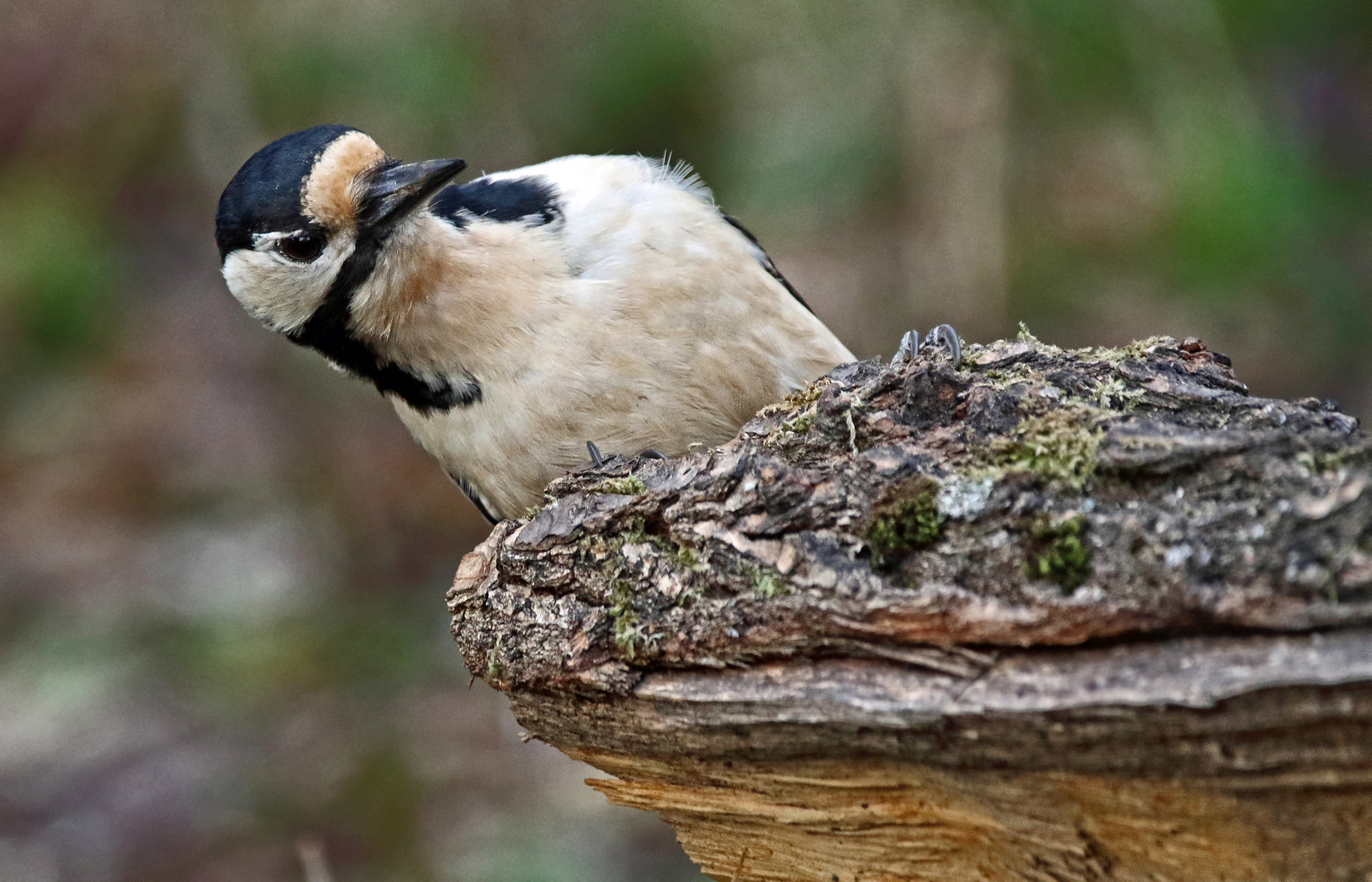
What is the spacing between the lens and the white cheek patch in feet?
10.6

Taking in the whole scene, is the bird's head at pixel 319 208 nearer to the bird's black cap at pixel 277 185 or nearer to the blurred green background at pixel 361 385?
the bird's black cap at pixel 277 185

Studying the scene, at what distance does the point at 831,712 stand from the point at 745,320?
1.73 m

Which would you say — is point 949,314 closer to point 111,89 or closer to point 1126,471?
point 1126,471

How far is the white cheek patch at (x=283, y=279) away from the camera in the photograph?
10.6 feet

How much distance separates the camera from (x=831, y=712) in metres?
1.89

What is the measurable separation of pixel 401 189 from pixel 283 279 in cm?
43

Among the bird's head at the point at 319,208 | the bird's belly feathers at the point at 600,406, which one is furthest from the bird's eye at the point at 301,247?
the bird's belly feathers at the point at 600,406

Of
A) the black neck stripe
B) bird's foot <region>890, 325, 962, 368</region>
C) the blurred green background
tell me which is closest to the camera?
bird's foot <region>890, 325, 962, 368</region>

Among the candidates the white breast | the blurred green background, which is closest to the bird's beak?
the white breast

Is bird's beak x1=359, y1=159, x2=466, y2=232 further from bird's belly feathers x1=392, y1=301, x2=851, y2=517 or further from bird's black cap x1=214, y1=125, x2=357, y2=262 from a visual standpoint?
bird's belly feathers x1=392, y1=301, x2=851, y2=517

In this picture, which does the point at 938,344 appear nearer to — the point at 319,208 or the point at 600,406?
the point at 600,406

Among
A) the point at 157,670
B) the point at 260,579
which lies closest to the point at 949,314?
the point at 260,579

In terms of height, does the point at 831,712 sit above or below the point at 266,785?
above

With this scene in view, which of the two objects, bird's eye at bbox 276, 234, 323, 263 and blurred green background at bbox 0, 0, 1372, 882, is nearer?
bird's eye at bbox 276, 234, 323, 263
